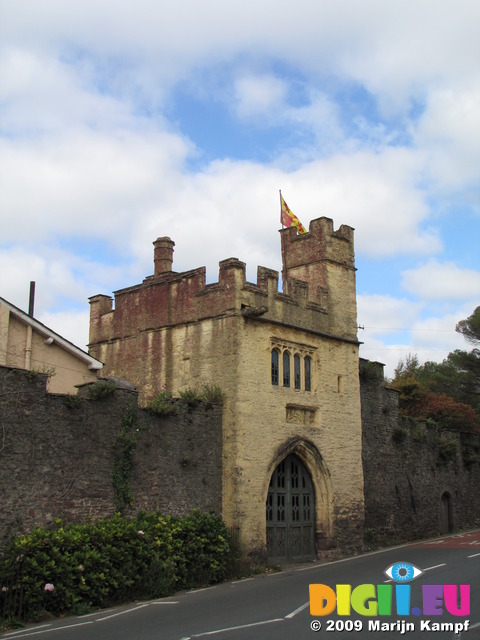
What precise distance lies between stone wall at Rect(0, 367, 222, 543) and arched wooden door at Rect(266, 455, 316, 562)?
7.41 feet

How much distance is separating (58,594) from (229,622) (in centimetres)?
369

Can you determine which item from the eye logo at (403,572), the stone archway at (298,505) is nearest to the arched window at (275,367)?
the stone archway at (298,505)

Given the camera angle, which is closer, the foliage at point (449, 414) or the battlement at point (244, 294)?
the battlement at point (244, 294)

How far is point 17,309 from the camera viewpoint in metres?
20.9

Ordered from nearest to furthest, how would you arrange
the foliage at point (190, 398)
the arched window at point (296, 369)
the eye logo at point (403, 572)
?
the eye logo at point (403, 572) → the foliage at point (190, 398) → the arched window at point (296, 369)

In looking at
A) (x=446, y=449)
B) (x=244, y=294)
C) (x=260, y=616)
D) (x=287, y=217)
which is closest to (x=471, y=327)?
(x=446, y=449)

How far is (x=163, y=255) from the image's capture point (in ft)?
80.4

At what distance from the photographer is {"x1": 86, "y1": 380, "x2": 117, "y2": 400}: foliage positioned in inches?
689

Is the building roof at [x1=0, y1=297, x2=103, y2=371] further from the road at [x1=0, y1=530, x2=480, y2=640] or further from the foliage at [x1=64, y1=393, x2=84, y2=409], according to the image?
the road at [x1=0, y1=530, x2=480, y2=640]

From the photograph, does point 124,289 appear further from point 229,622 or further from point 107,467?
point 229,622

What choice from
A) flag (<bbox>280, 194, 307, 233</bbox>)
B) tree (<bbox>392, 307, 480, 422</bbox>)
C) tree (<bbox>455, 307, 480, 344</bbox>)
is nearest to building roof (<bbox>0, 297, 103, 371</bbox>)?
flag (<bbox>280, 194, 307, 233</bbox>)

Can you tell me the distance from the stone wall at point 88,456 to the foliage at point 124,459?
0.38 feet

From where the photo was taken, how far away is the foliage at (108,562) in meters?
13.8

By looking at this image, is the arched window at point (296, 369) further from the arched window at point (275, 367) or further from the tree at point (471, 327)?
the tree at point (471, 327)
